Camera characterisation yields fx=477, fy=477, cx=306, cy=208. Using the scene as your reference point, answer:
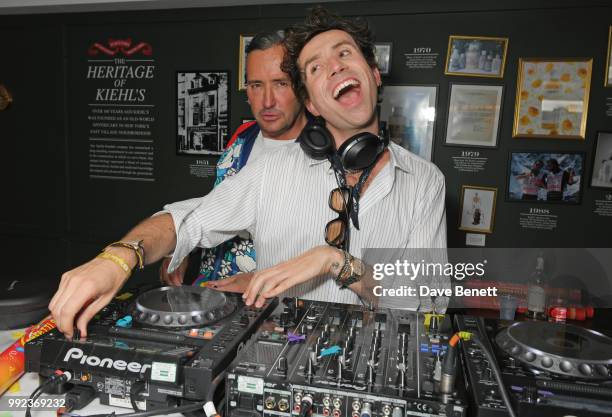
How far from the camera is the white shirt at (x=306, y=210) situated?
1.67 m

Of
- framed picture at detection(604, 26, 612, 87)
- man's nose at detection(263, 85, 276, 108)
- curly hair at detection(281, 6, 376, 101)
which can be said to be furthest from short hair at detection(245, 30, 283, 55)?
framed picture at detection(604, 26, 612, 87)

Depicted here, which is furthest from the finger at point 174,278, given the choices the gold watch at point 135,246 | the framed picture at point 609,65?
the framed picture at point 609,65

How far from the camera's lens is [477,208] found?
259 centimetres

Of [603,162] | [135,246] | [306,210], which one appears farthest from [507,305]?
[135,246]

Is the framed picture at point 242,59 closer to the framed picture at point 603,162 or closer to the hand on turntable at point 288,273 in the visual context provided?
the hand on turntable at point 288,273

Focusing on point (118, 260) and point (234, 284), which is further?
point (234, 284)

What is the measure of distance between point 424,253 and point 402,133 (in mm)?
1144

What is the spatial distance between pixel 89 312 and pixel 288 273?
1.68ft

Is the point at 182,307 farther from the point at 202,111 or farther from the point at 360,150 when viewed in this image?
the point at 202,111

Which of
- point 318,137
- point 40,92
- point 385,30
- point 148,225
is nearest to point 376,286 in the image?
point 318,137

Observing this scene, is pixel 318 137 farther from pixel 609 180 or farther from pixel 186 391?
pixel 609 180

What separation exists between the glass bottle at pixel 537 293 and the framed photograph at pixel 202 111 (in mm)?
1928

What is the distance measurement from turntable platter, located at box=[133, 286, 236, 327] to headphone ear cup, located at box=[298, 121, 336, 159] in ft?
2.05

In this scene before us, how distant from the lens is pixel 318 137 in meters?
1.68
